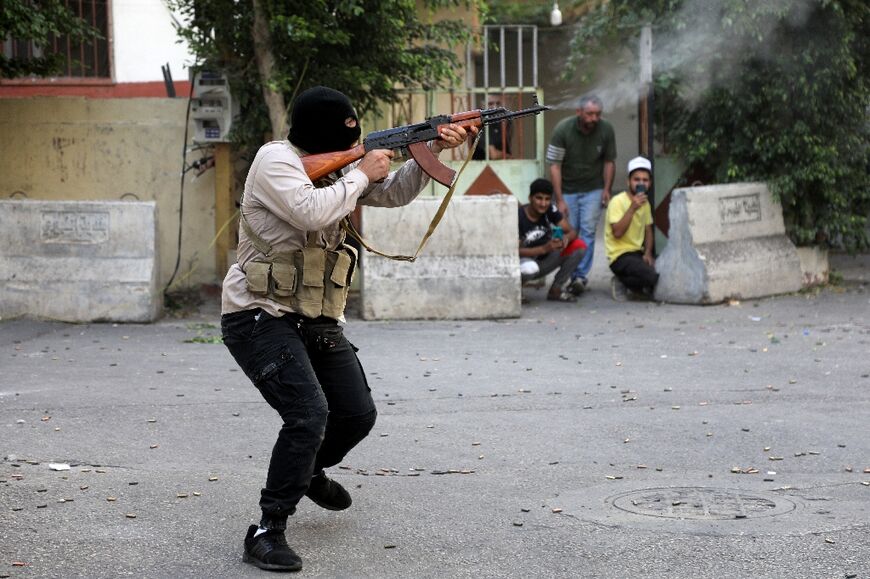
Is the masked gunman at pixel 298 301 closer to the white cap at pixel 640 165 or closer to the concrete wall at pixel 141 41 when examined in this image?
the white cap at pixel 640 165

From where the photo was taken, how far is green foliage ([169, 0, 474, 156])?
38.1 feet

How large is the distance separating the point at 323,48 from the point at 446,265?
2.48m

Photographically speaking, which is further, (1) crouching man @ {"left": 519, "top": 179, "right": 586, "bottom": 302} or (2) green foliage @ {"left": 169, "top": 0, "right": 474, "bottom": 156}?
(1) crouching man @ {"left": 519, "top": 179, "right": 586, "bottom": 302}

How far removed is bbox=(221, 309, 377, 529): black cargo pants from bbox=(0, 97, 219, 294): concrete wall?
8198 millimetres

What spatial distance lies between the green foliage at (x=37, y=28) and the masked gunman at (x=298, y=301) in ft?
24.0

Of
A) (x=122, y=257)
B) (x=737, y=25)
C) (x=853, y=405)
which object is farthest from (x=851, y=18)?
(x=122, y=257)

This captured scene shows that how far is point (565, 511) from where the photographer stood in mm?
5297

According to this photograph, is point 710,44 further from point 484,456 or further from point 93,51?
point 93,51

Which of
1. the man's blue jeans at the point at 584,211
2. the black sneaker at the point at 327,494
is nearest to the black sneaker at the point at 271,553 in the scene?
the black sneaker at the point at 327,494

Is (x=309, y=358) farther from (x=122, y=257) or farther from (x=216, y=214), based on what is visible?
(x=216, y=214)

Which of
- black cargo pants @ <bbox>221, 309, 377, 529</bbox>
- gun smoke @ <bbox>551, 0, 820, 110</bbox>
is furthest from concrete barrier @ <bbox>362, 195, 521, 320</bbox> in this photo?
black cargo pants @ <bbox>221, 309, 377, 529</bbox>

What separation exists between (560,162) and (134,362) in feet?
17.8

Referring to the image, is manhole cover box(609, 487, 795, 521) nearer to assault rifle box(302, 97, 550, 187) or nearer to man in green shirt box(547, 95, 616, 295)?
assault rifle box(302, 97, 550, 187)

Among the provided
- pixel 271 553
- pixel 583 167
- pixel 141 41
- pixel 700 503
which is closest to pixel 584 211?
pixel 583 167
